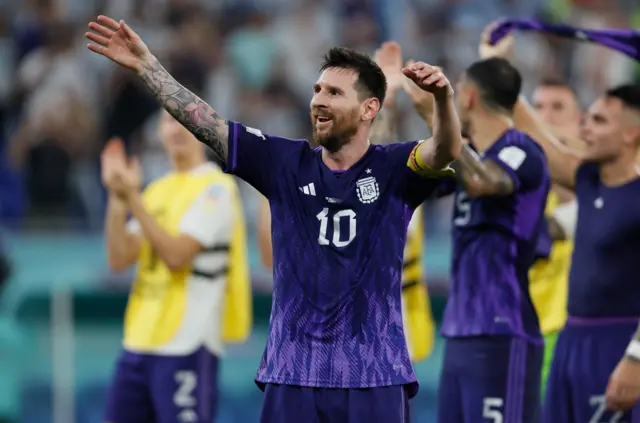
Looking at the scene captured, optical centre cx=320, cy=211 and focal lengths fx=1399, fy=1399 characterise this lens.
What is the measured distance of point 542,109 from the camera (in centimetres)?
921

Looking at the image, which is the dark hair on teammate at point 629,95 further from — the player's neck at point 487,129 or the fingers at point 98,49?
the fingers at point 98,49

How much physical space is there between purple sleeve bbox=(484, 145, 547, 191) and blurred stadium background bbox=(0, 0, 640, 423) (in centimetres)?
469

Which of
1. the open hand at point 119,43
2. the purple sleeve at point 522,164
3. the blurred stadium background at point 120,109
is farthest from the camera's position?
the blurred stadium background at point 120,109

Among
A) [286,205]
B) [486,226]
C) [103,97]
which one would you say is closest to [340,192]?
[286,205]

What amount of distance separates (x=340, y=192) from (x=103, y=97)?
9502 mm

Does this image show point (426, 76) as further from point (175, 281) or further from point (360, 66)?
point (175, 281)

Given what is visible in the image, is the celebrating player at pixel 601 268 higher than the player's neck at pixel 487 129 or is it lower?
lower

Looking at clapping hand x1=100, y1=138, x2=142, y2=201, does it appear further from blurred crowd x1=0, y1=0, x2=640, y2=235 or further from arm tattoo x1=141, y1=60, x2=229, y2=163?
blurred crowd x1=0, y1=0, x2=640, y2=235

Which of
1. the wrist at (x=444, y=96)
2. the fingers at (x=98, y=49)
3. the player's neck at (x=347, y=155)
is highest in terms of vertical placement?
the fingers at (x=98, y=49)

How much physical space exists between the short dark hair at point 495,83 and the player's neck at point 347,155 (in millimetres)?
1760

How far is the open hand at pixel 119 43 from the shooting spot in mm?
5391

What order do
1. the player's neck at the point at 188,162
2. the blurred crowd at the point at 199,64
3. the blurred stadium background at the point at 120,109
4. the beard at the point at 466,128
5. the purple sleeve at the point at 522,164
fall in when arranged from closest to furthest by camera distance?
the purple sleeve at the point at 522,164
the beard at the point at 466,128
the player's neck at the point at 188,162
the blurred stadium background at the point at 120,109
the blurred crowd at the point at 199,64

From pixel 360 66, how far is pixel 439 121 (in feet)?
1.74

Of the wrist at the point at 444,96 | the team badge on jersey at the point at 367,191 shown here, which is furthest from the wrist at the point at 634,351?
the wrist at the point at 444,96
